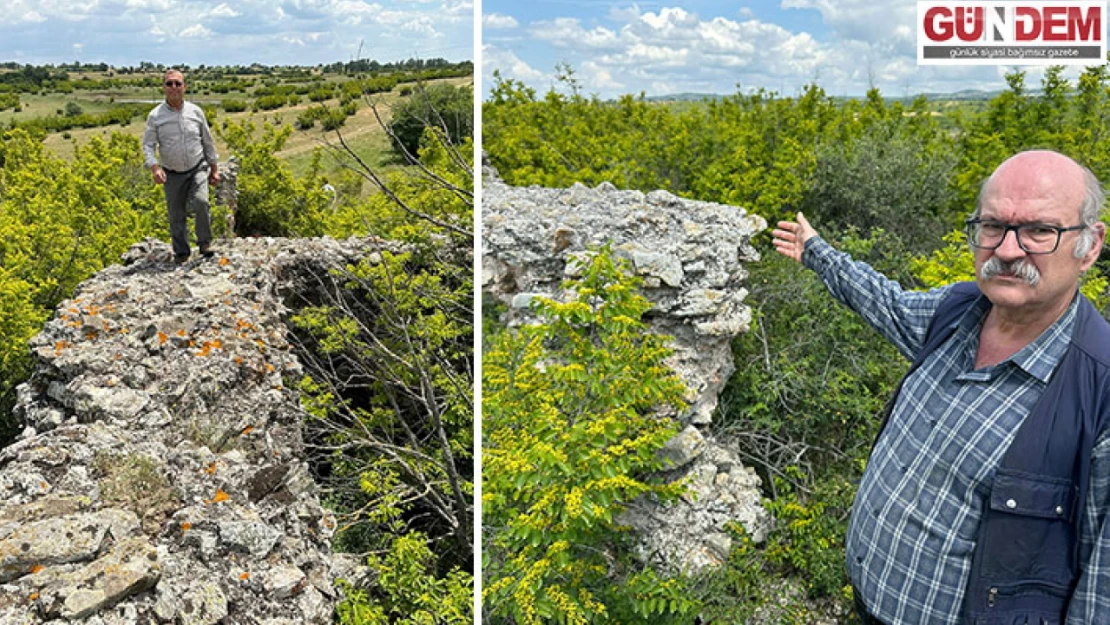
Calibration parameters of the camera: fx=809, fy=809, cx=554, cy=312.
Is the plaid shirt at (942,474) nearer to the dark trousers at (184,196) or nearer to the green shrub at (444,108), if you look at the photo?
the green shrub at (444,108)

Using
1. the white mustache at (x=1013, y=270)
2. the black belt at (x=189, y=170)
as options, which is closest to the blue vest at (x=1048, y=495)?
the white mustache at (x=1013, y=270)

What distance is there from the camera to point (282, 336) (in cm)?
431

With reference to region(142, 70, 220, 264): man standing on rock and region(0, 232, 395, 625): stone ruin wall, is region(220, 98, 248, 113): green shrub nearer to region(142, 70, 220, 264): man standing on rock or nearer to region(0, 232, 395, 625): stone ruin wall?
region(142, 70, 220, 264): man standing on rock

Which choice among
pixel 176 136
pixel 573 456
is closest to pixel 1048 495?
pixel 573 456

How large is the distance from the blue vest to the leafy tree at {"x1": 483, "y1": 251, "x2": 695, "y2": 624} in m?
1.71

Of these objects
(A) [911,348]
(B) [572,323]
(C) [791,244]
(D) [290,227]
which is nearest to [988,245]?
(A) [911,348]

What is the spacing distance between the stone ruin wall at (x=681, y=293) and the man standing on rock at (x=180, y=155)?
5.47ft

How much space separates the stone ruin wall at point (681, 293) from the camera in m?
3.85

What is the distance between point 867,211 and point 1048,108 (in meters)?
1.74

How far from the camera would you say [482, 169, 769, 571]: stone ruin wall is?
3.85 m

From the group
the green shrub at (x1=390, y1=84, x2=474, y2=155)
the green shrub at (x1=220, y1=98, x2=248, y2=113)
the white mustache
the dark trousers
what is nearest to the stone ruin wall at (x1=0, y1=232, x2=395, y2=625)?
the dark trousers

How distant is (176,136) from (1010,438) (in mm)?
4474

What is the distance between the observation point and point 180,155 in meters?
4.60

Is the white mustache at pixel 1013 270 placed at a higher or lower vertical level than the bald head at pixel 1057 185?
lower
